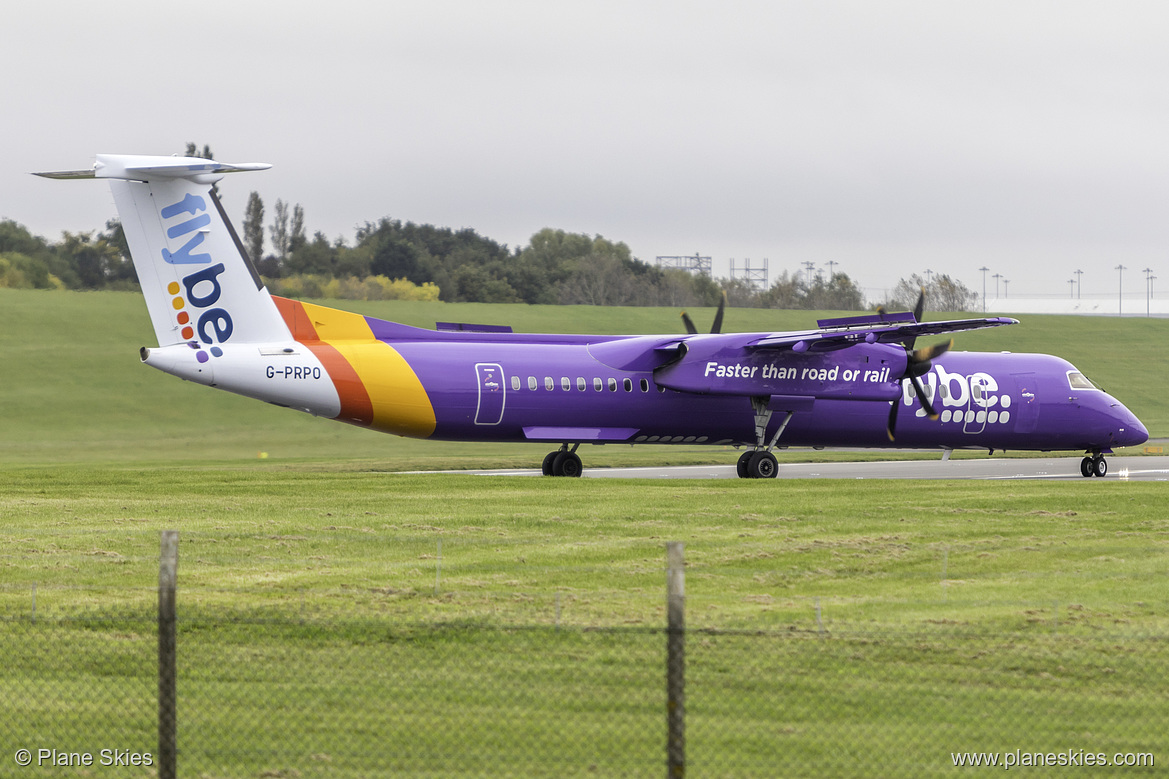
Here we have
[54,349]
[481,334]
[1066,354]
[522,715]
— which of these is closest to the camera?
[522,715]

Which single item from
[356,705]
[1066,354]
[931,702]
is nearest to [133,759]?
[356,705]

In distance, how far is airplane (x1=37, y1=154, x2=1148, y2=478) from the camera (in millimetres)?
25781

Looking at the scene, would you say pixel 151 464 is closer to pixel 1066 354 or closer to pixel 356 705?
pixel 356 705

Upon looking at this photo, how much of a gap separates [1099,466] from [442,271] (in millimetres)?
56018

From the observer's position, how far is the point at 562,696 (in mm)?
10617

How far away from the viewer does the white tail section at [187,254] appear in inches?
991

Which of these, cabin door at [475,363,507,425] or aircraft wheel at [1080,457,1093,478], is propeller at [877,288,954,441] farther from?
cabin door at [475,363,507,425]

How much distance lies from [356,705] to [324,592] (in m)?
5.06

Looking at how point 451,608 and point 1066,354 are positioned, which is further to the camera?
point 1066,354

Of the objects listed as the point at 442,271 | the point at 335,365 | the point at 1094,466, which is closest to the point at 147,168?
the point at 335,365

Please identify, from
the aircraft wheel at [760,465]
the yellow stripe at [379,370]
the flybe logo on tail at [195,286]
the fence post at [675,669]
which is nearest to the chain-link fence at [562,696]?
the fence post at [675,669]

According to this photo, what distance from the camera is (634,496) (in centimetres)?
2456

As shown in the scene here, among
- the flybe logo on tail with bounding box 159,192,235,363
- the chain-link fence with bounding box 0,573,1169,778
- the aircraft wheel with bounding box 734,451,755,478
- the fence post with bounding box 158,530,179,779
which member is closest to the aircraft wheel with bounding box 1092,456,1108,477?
the aircraft wheel with bounding box 734,451,755,478

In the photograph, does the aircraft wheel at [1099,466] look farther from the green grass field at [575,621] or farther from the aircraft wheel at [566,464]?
the aircraft wheel at [566,464]
